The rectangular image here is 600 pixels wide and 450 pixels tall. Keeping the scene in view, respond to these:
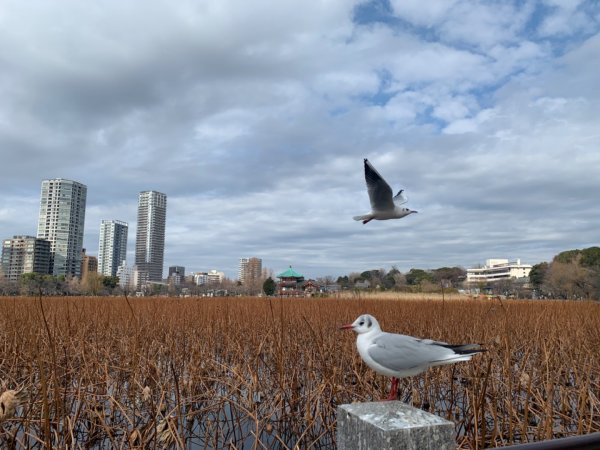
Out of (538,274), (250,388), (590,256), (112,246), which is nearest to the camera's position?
(250,388)

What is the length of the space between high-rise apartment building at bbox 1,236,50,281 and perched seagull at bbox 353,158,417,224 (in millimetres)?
90599

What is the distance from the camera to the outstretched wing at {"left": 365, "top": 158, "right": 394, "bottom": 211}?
129 inches

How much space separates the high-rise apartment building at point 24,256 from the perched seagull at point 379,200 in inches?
3567

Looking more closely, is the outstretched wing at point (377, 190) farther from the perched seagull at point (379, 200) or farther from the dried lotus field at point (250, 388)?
the dried lotus field at point (250, 388)

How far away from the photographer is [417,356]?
6.89ft

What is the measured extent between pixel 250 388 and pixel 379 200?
6.73 feet

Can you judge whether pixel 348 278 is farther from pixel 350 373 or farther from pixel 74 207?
pixel 74 207

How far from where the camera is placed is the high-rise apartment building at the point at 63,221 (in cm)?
Answer: 9312

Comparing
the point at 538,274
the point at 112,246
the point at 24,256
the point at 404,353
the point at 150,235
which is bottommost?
the point at 404,353

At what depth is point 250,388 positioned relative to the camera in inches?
Result: 154

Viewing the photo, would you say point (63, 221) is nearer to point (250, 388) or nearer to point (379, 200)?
point (250, 388)

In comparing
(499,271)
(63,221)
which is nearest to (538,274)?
(499,271)

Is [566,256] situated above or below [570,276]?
above

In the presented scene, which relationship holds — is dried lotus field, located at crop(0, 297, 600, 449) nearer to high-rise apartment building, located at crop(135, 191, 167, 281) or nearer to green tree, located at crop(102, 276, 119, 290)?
green tree, located at crop(102, 276, 119, 290)
